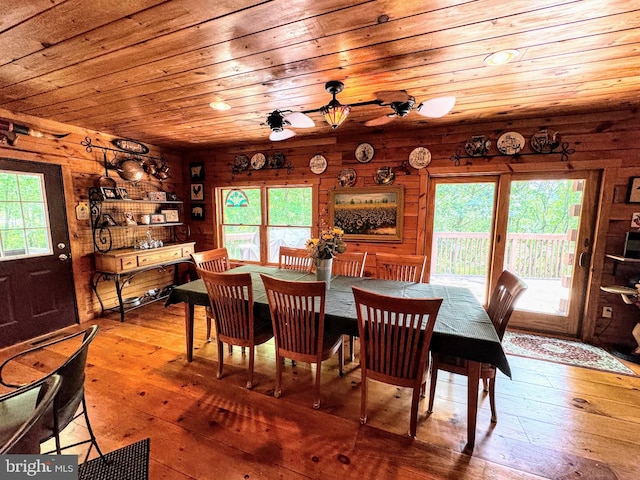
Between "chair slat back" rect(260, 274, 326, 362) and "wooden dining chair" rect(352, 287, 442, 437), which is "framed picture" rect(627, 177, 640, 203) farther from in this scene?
"chair slat back" rect(260, 274, 326, 362)

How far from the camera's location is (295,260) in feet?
10.4

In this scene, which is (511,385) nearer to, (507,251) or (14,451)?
(507,251)

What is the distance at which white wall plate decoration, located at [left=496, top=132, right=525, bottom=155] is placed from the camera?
2969 millimetres

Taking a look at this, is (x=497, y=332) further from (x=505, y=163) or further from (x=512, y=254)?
(x=505, y=163)

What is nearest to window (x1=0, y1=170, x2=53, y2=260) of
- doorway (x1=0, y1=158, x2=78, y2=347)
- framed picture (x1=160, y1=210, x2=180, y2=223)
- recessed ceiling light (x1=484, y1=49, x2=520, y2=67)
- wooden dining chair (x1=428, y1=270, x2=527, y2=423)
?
doorway (x1=0, y1=158, x2=78, y2=347)

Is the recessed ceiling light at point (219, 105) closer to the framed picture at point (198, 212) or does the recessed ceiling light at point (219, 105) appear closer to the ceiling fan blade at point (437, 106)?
the ceiling fan blade at point (437, 106)

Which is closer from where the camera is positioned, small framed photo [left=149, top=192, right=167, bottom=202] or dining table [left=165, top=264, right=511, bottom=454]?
dining table [left=165, top=264, right=511, bottom=454]

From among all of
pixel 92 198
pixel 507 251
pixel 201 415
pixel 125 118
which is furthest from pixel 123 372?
pixel 507 251

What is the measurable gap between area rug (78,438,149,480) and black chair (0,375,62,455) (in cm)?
53

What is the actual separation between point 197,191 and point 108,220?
1.40 m

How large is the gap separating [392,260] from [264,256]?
2.28 meters

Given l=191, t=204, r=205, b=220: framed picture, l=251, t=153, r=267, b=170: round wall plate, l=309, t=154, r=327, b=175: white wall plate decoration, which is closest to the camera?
l=309, t=154, r=327, b=175: white wall plate decoration

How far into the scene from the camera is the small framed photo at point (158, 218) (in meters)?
3.99

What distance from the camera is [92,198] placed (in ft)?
11.1
